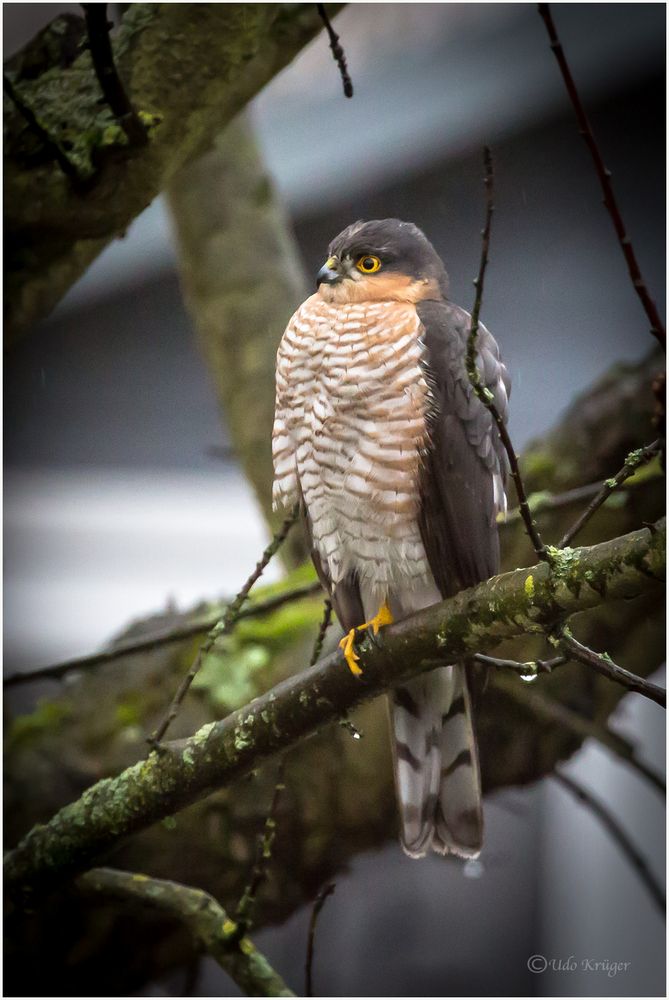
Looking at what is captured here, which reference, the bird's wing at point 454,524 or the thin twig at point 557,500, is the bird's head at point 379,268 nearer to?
the bird's wing at point 454,524

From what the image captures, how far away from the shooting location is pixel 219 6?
1.34 meters

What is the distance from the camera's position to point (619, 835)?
129 centimetres

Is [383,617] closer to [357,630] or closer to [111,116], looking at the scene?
[357,630]

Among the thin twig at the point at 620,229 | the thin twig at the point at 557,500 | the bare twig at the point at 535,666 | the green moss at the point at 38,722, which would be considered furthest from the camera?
the green moss at the point at 38,722

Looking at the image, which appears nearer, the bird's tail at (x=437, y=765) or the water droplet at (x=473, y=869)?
the bird's tail at (x=437, y=765)

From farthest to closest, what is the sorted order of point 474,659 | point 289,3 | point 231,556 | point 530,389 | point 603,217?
1. point 231,556
2. point 289,3
3. point 603,217
4. point 530,389
5. point 474,659

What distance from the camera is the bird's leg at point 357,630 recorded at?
1032mm

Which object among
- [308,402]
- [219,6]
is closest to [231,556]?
[308,402]

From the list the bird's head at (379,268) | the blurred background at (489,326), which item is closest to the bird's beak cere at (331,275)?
the bird's head at (379,268)

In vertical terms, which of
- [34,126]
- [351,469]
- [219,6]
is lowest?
[351,469]

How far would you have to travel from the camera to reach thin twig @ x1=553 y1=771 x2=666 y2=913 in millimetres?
1241

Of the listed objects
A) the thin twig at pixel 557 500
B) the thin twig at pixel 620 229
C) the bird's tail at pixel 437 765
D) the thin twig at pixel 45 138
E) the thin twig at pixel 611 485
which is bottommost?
the bird's tail at pixel 437 765

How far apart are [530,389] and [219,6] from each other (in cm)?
70

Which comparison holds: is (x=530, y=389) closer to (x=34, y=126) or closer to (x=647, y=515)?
(x=647, y=515)
